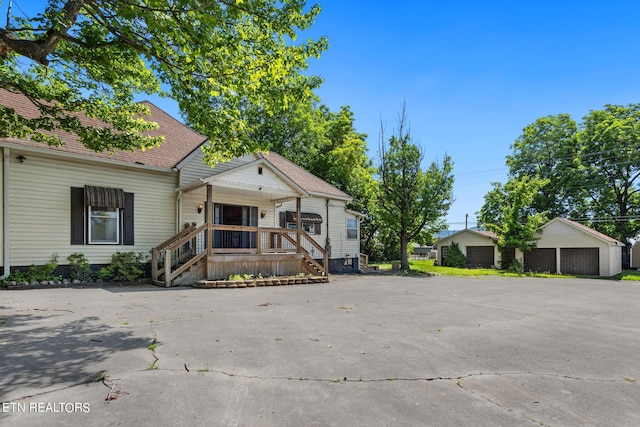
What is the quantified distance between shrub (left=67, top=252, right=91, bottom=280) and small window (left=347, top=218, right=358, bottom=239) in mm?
13215

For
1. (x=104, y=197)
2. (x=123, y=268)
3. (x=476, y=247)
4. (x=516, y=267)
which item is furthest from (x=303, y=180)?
(x=476, y=247)

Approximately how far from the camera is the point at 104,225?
38.0 feet

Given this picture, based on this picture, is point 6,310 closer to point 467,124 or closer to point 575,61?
point 575,61

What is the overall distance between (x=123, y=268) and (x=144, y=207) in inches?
88.4

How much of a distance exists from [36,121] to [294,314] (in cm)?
678

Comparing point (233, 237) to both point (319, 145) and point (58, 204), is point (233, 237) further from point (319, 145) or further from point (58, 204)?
point (319, 145)

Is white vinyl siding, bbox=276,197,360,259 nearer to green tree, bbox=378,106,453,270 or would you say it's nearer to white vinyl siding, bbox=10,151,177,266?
green tree, bbox=378,106,453,270

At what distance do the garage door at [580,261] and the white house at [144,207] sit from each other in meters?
20.0

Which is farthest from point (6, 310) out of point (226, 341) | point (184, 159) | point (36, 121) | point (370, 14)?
point (370, 14)

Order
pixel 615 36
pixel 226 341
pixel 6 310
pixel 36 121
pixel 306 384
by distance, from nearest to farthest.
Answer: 1. pixel 306 384
2. pixel 226 341
3. pixel 6 310
4. pixel 36 121
5. pixel 615 36

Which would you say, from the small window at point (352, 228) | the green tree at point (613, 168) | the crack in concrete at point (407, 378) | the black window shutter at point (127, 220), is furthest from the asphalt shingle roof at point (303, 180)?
the green tree at point (613, 168)

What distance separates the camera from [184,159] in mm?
13016

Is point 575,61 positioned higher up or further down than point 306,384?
higher up

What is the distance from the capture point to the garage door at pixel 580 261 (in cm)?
2344
